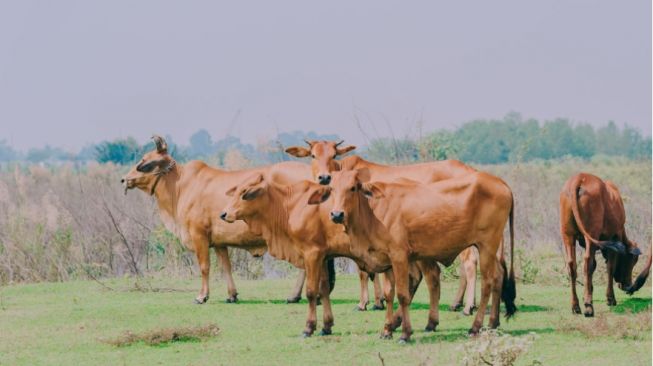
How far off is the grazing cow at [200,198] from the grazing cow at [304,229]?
63.8 inches

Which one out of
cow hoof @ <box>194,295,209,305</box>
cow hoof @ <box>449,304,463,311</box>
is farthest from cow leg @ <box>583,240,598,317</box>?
cow hoof @ <box>194,295,209,305</box>

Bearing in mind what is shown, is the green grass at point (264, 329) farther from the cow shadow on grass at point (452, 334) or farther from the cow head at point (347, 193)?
the cow head at point (347, 193)

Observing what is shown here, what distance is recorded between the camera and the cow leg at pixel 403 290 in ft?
40.7

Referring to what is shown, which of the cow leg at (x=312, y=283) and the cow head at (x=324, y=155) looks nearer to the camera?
the cow leg at (x=312, y=283)

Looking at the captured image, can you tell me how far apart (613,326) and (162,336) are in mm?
4505

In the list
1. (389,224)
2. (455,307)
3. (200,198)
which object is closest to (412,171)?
(455,307)

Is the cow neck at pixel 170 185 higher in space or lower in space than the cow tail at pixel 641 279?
higher

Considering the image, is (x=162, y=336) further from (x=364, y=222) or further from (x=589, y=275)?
(x=589, y=275)

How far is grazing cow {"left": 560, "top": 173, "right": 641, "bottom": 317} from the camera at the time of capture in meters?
14.3

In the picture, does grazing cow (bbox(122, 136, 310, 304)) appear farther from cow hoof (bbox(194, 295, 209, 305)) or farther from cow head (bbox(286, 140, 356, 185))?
cow head (bbox(286, 140, 356, 185))

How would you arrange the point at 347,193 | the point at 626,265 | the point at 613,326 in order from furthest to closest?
the point at 626,265, the point at 613,326, the point at 347,193

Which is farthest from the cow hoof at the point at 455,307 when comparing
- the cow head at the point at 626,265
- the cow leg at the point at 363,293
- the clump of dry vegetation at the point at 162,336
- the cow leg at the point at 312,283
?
the clump of dry vegetation at the point at 162,336

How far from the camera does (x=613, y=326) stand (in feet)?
41.9

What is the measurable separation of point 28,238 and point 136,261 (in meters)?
1.82
